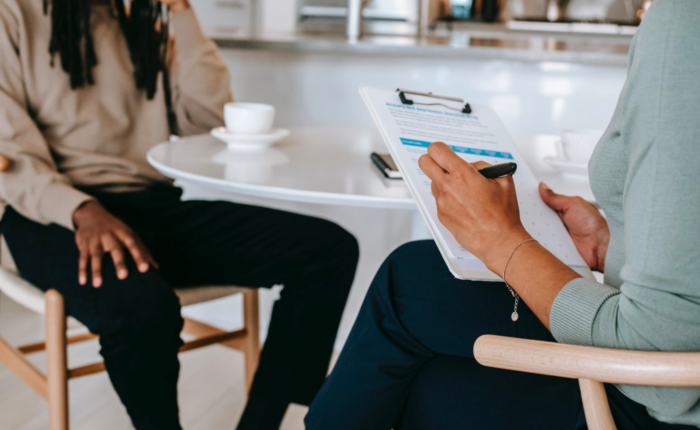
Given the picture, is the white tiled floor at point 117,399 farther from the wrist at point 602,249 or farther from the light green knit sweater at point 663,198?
the light green knit sweater at point 663,198

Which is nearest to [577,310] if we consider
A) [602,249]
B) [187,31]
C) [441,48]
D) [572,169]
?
[602,249]

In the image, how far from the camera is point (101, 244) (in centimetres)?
102

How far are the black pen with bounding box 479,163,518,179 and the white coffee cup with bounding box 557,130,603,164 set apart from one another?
44 cm

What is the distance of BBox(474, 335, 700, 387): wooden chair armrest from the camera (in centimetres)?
47

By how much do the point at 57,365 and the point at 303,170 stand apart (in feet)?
1.88

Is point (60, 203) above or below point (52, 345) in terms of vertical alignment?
above

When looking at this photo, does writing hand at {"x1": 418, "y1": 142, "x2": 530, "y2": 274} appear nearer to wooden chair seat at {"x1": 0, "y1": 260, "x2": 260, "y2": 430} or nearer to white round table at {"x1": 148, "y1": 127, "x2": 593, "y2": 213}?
white round table at {"x1": 148, "y1": 127, "x2": 593, "y2": 213}

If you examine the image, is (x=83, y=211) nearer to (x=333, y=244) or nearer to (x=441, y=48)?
(x=333, y=244)

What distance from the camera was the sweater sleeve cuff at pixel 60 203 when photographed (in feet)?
3.51

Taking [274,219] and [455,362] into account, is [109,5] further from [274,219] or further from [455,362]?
[455,362]

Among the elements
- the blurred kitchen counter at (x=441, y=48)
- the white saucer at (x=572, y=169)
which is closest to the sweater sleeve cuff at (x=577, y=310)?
the white saucer at (x=572, y=169)

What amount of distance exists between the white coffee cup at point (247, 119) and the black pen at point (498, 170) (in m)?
0.62

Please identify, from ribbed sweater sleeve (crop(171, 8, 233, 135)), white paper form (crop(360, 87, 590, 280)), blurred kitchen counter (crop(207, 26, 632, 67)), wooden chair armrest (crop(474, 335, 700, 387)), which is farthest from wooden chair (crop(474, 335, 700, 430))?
blurred kitchen counter (crop(207, 26, 632, 67))

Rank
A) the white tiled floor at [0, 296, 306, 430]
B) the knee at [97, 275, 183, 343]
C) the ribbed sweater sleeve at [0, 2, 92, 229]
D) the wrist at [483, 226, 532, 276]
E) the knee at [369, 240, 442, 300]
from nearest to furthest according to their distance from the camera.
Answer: the wrist at [483, 226, 532, 276]
the knee at [369, 240, 442, 300]
the knee at [97, 275, 183, 343]
the ribbed sweater sleeve at [0, 2, 92, 229]
the white tiled floor at [0, 296, 306, 430]
